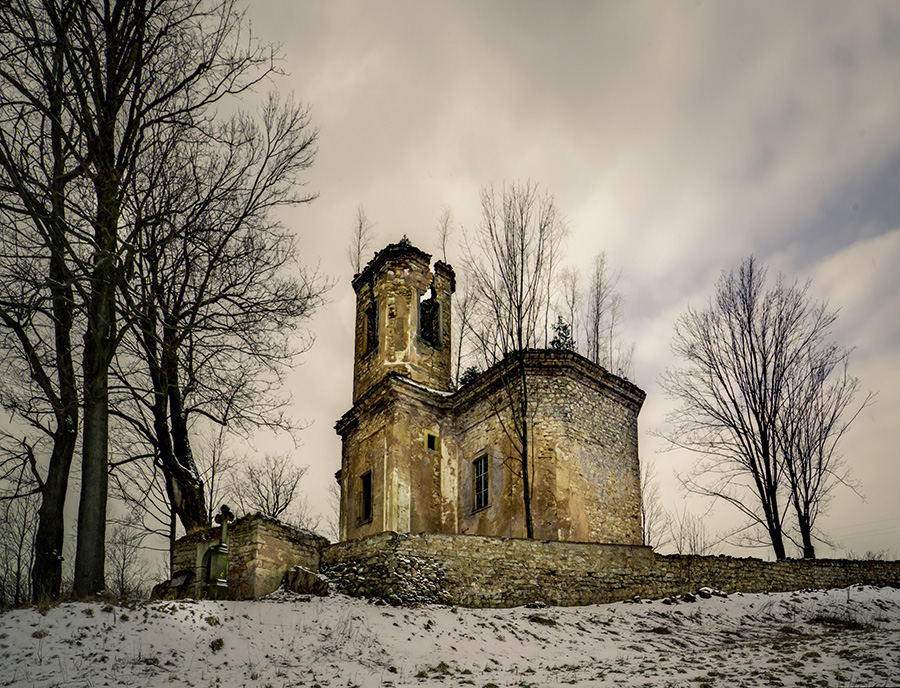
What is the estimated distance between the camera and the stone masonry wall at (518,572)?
13445 mm

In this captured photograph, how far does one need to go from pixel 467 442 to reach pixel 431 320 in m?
4.49

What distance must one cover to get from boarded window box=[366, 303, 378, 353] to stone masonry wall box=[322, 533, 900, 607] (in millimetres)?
8486

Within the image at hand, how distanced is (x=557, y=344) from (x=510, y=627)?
1134 cm

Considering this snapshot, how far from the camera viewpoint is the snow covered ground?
26.9 feet

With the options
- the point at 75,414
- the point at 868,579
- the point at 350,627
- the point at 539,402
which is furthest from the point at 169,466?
the point at 868,579

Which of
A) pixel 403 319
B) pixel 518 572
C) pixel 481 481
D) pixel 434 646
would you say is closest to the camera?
pixel 434 646

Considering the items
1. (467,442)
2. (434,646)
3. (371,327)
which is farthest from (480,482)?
(434,646)

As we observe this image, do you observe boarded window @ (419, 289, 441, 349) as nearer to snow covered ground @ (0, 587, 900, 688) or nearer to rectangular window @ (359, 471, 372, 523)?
rectangular window @ (359, 471, 372, 523)

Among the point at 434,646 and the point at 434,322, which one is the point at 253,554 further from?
the point at 434,322

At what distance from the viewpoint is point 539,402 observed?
18234mm

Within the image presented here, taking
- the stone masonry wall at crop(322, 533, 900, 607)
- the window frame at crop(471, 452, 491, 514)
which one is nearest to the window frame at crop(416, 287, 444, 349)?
the window frame at crop(471, 452, 491, 514)

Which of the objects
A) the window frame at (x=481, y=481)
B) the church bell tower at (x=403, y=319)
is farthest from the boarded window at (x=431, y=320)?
the window frame at (x=481, y=481)

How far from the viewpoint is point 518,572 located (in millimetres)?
14312

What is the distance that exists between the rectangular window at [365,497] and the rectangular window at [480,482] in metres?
3.05
